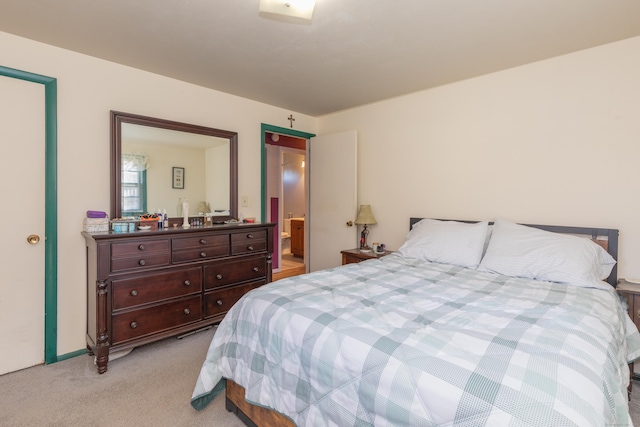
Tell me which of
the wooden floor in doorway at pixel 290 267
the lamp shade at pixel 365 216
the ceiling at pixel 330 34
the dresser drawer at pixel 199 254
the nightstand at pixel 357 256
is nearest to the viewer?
the ceiling at pixel 330 34

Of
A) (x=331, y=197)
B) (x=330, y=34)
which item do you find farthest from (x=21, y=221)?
(x=331, y=197)

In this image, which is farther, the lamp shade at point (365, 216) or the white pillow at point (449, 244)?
the lamp shade at point (365, 216)

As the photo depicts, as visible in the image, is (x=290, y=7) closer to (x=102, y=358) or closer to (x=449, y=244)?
(x=449, y=244)

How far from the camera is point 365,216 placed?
11.8 feet

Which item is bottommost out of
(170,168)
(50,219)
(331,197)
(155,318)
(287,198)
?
(155,318)

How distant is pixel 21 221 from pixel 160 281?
1.04 metres

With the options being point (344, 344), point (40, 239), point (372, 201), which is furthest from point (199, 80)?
point (344, 344)

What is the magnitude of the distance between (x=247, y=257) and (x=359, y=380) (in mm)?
2155

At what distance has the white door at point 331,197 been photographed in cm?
383

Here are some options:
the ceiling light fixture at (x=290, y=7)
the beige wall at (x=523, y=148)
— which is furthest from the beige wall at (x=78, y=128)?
the beige wall at (x=523, y=148)

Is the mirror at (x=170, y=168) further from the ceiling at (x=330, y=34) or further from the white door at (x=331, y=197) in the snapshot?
the white door at (x=331, y=197)

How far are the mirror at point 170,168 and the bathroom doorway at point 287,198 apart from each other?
1.03m

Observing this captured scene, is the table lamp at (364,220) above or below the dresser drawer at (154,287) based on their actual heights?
above

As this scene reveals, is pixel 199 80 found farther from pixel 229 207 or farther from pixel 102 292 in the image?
pixel 102 292
